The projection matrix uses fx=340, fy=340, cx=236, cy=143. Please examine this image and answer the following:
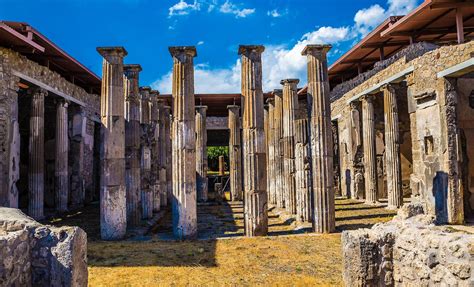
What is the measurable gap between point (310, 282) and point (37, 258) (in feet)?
15.2

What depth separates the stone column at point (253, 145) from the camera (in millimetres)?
10650

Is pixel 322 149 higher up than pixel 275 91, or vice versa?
pixel 275 91

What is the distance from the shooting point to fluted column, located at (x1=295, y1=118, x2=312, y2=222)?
1267 cm

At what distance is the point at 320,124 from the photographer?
1112cm

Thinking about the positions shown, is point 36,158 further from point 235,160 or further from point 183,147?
point 235,160

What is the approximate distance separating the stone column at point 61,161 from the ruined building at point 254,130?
5cm

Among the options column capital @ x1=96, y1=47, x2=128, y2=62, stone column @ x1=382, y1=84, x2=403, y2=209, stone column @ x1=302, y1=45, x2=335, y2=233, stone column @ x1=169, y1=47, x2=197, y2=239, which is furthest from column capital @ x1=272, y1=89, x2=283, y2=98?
column capital @ x1=96, y1=47, x2=128, y2=62

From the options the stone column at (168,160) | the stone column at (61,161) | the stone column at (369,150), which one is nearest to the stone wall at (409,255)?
the stone column at (369,150)

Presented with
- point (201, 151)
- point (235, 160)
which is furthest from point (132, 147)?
point (235, 160)

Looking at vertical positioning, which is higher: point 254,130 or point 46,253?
point 254,130

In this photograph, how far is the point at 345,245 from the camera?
17.8 ft

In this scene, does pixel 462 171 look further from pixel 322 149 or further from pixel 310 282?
pixel 310 282

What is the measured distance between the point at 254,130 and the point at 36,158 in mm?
9649

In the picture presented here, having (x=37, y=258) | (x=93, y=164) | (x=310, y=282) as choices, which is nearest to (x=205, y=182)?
(x=93, y=164)
